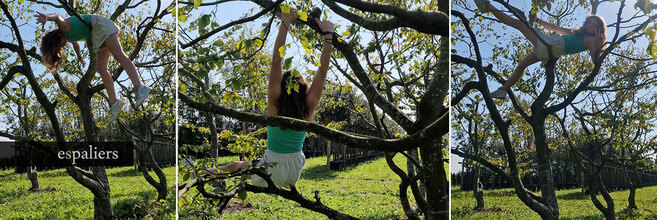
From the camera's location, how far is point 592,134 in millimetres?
1712

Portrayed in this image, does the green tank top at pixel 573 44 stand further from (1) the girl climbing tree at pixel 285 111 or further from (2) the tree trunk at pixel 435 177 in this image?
(1) the girl climbing tree at pixel 285 111

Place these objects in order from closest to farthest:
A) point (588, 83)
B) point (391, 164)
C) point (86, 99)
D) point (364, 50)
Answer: point (588, 83) → point (391, 164) → point (86, 99) → point (364, 50)

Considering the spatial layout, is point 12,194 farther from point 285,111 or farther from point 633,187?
point 633,187

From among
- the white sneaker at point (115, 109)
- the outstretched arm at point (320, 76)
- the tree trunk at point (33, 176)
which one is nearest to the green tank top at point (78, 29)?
the white sneaker at point (115, 109)

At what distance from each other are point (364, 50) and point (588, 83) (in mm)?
1423

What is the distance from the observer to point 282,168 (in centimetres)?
221

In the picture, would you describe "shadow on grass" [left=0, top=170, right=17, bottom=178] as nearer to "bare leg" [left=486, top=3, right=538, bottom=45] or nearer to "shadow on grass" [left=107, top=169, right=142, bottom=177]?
"shadow on grass" [left=107, top=169, right=142, bottom=177]

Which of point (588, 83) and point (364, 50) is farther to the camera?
point (364, 50)

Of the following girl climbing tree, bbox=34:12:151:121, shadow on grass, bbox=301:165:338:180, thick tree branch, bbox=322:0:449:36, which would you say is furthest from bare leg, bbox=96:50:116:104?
thick tree branch, bbox=322:0:449:36

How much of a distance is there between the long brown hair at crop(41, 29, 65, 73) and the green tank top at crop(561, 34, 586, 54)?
2826 millimetres

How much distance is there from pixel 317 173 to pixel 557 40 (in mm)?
2498


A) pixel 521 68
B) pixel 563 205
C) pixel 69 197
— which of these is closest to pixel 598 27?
pixel 521 68

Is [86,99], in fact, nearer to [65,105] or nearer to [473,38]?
[65,105]

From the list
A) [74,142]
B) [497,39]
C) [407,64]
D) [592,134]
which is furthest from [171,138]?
[592,134]
